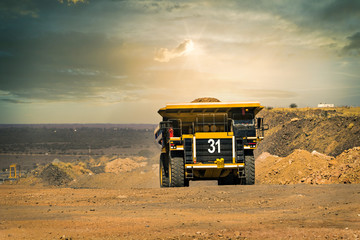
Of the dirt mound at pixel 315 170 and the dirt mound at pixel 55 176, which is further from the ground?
the dirt mound at pixel 315 170

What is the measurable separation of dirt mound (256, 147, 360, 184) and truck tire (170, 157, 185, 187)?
24.4 feet

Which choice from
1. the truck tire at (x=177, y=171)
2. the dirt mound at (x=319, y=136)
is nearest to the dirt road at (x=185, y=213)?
the truck tire at (x=177, y=171)

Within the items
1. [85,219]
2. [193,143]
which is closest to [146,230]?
[85,219]

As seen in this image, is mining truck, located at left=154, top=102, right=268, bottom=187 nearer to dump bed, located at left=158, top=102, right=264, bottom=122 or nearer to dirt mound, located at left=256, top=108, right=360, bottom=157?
dump bed, located at left=158, top=102, right=264, bottom=122

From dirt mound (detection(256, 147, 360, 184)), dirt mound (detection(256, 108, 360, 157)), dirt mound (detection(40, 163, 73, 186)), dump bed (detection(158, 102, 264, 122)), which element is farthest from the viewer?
dirt mound (detection(256, 108, 360, 157))

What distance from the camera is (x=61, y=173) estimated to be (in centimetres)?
4516

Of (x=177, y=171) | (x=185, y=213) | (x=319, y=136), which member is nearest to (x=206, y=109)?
(x=177, y=171)

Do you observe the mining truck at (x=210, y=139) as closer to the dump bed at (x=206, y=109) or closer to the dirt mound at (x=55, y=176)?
the dump bed at (x=206, y=109)

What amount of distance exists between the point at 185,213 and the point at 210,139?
6207 millimetres

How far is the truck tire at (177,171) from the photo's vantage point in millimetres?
17609

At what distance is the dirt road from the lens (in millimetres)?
8898

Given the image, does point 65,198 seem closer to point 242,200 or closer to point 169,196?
point 169,196

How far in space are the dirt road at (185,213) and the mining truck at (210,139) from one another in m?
1.08

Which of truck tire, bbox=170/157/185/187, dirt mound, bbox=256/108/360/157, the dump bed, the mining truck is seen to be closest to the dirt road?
truck tire, bbox=170/157/185/187
